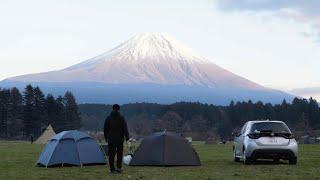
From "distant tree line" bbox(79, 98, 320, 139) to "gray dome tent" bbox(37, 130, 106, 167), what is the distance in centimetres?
10931

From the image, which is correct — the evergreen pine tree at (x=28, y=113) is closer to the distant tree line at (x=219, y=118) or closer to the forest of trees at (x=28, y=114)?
the forest of trees at (x=28, y=114)

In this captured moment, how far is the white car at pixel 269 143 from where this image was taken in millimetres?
21484

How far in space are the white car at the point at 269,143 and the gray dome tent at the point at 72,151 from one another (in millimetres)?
5344

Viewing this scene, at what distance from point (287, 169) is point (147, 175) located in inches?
181

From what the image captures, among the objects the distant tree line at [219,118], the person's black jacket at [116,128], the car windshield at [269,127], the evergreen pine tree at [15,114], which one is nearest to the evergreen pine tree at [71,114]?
the evergreen pine tree at [15,114]

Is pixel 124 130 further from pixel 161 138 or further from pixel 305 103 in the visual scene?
pixel 305 103

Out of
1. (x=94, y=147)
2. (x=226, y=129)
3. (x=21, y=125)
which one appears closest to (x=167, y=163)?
(x=94, y=147)

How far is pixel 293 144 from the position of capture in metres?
21.6

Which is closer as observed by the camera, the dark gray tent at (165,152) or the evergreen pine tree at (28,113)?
the dark gray tent at (165,152)

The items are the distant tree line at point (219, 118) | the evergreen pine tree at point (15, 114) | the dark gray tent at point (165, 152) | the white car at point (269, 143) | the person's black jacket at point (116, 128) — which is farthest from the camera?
the distant tree line at point (219, 118)

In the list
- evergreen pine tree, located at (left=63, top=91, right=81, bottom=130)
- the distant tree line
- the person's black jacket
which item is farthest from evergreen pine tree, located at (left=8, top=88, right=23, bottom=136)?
the person's black jacket

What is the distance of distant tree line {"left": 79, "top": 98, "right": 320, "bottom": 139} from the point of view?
143 meters

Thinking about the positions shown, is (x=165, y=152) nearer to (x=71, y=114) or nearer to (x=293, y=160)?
(x=293, y=160)

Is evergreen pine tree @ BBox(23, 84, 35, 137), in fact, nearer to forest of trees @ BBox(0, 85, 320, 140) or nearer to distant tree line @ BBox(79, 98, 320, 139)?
forest of trees @ BBox(0, 85, 320, 140)
